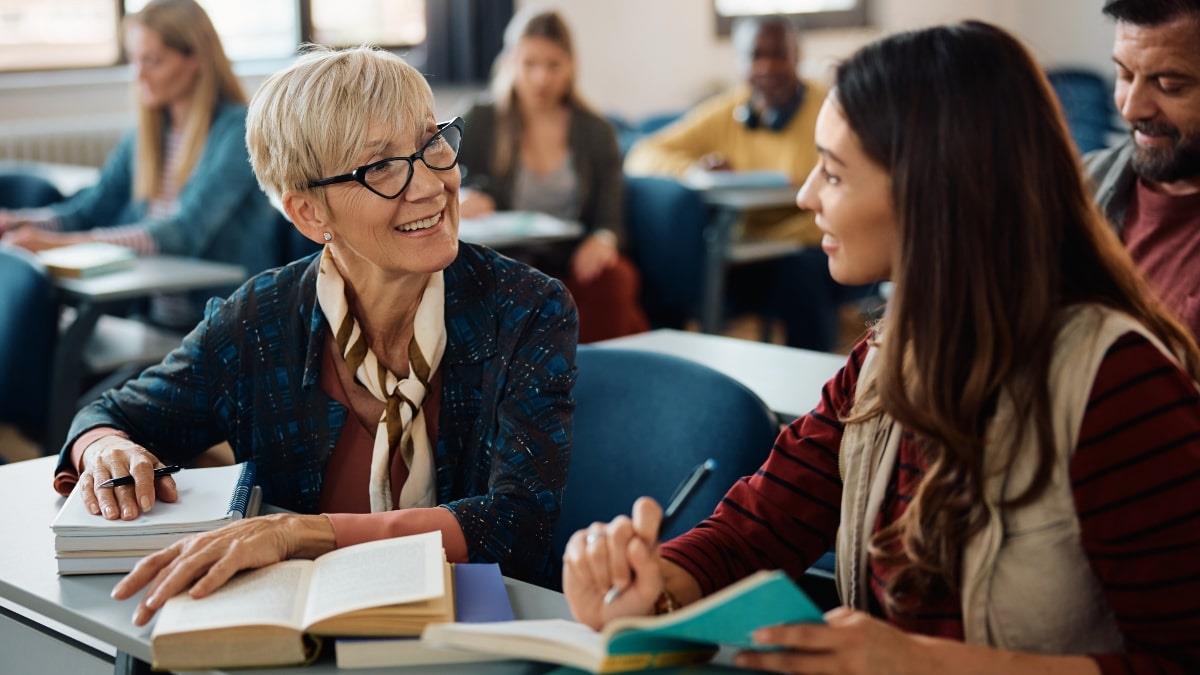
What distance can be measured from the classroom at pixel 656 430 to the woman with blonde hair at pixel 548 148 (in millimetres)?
1526

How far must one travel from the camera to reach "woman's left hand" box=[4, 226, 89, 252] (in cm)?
342

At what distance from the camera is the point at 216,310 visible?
67.5 inches

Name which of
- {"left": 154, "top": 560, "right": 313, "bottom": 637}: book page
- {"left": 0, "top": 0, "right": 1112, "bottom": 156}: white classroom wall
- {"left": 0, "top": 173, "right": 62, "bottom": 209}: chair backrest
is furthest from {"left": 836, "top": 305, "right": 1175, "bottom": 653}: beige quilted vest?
{"left": 0, "top": 0, "right": 1112, "bottom": 156}: white classroom wall

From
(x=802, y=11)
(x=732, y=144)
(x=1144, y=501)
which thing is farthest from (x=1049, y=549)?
(x=802, y=11)

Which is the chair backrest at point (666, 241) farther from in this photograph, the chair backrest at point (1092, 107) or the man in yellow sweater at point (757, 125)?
the chair backrest at point (1092, 107)

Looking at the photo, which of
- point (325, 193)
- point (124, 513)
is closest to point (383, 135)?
point (325, 193)

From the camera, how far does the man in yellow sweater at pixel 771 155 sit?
4543mm

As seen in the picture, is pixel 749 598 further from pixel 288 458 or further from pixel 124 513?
pixel 288 458

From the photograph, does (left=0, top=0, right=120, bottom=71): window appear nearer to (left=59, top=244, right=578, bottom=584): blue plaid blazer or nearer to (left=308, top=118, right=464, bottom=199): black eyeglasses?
(left=59, top=244, right=578, bottom=584): blue plaid blazer

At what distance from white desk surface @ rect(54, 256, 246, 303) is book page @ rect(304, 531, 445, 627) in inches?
77.6

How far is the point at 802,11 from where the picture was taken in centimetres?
811

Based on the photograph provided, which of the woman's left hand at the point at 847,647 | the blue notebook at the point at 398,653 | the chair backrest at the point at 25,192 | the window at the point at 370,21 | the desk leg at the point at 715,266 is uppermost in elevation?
the woman's left hand at the point at 847,647

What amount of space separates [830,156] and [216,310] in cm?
88

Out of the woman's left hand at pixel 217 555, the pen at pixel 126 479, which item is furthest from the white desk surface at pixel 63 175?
the woman's left hand at pixel 217 555
